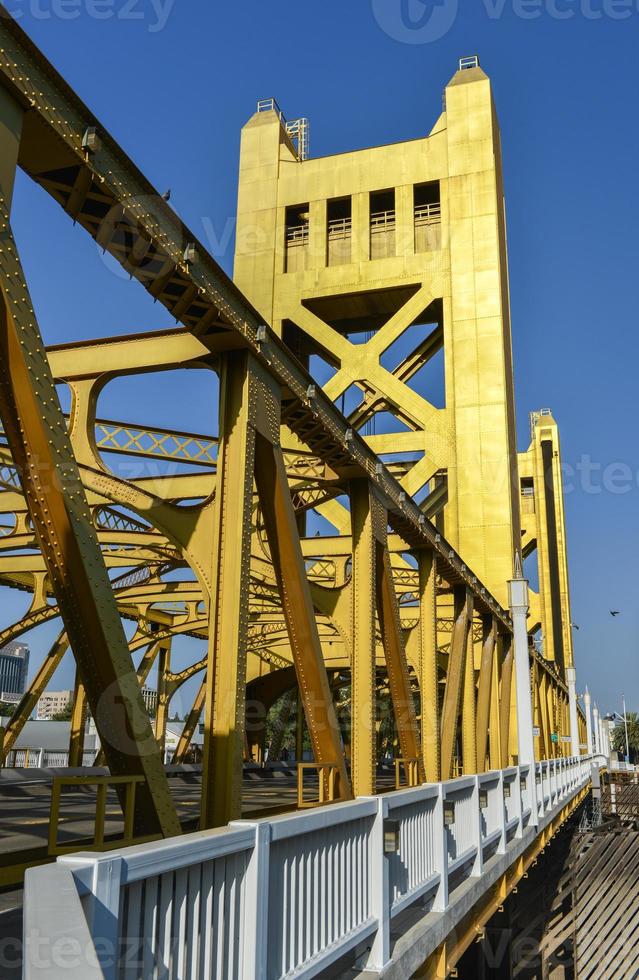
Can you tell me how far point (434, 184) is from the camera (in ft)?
98.8

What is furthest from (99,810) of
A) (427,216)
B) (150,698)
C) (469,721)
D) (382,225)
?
(150,698)

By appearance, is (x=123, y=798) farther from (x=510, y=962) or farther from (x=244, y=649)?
(x=510, y=962)

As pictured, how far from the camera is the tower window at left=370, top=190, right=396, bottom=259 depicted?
2991 cm

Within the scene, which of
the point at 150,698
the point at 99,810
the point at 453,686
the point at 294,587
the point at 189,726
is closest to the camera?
the point at 99,810

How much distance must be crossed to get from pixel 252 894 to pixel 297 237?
30.1 meters

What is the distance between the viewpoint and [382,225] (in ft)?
100

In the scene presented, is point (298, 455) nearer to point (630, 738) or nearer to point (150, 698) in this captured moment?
point (150, 698)

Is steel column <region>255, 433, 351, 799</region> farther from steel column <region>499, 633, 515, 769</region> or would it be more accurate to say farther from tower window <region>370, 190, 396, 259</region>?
tower window <region>370, 190, 396, 259</region>

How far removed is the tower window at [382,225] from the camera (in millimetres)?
29906

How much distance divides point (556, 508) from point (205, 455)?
48.8 meters

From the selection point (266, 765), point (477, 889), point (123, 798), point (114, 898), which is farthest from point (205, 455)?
point (266, 765)

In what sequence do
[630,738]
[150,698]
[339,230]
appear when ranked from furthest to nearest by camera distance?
1. [630,738]
2. [150,698]
3. [339,230]

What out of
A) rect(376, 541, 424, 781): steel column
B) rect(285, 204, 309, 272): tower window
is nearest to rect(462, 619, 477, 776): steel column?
Result: rect(376, 541, 424, 781): steel column

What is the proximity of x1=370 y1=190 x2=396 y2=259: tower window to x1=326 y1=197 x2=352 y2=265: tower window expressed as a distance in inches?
34.6
